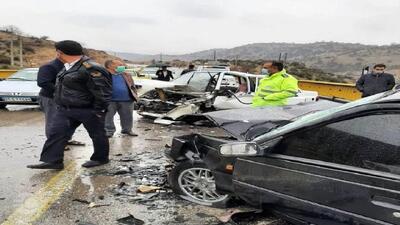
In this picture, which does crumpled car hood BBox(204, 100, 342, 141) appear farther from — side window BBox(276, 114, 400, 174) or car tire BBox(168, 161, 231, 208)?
side window BBox(276, 114, 400, 174)

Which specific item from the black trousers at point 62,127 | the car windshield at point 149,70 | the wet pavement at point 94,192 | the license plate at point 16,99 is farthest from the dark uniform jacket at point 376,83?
the car windshield at point 149,70

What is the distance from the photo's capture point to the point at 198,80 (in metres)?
11.9

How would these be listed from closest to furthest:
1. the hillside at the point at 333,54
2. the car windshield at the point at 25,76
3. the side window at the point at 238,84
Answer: the side window at the point at 238,84
the car windshield at the point at 25,76
the hillside at the point at 333,54

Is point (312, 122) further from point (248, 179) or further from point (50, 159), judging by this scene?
point (50, 159)

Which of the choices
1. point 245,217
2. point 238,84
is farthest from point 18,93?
point 245,217

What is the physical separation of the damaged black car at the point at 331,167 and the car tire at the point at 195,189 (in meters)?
0.81

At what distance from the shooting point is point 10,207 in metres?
4.47

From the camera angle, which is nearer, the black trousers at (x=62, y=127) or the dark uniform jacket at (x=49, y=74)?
the black trousers at (x=62, y=127)

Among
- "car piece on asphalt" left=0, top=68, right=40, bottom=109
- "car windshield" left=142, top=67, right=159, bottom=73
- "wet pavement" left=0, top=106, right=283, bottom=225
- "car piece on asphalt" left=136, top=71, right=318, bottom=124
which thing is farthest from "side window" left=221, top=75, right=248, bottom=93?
"car windshield" left=142, top=67, right=159, bottom=73

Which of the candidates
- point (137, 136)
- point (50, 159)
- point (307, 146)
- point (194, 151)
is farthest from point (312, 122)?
point (137, 136)

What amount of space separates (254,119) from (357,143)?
73.6 inches

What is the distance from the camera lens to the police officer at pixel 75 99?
578cm

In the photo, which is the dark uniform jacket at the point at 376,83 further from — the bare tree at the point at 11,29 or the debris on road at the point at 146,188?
the bare tree at the point at 11,29

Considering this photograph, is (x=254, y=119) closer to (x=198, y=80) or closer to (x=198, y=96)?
(x=198, y=96)
